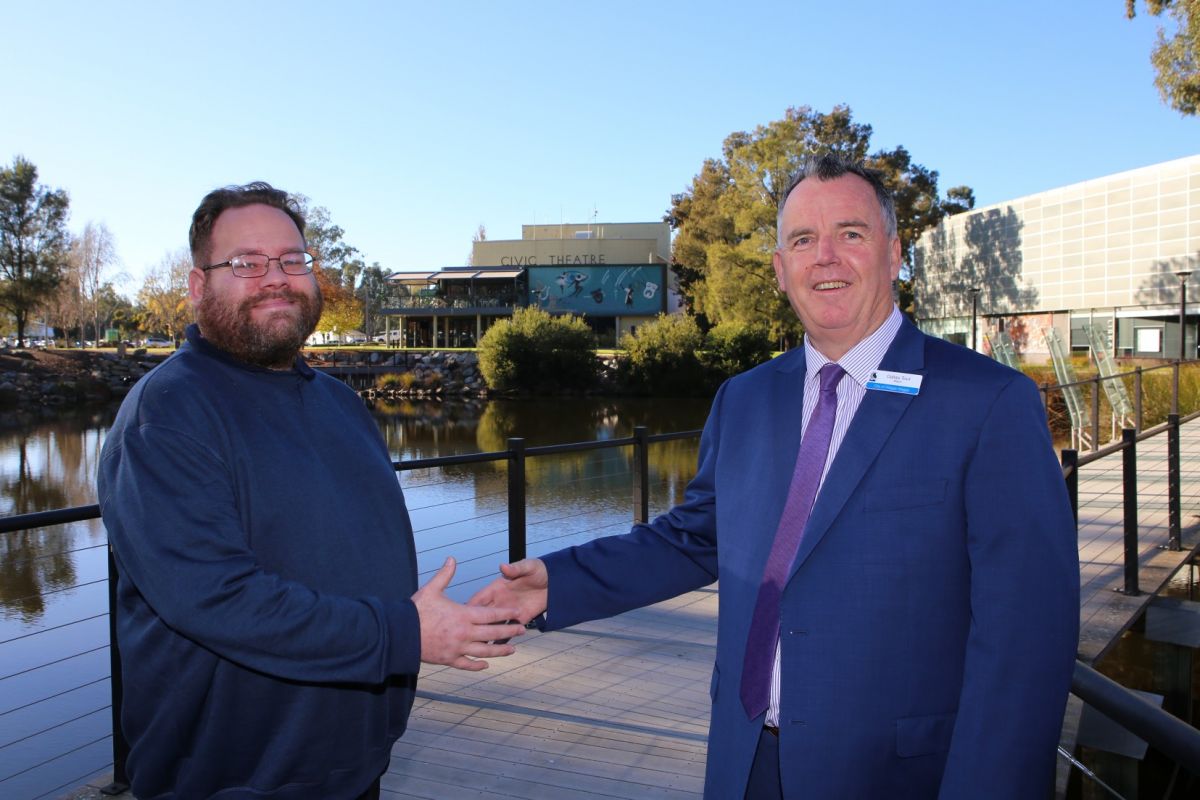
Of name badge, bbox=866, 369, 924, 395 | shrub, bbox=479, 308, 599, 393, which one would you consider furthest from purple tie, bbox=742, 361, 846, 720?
shrub, bbox=479, 308, 599, 393

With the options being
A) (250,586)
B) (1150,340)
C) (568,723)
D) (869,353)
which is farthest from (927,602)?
(1150,340)

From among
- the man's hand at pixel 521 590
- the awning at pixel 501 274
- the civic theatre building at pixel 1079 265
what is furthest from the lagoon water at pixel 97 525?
the awning at pixel 501 274

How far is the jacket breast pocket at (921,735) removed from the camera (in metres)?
1.40

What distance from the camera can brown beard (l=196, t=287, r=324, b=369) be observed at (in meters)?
1.70

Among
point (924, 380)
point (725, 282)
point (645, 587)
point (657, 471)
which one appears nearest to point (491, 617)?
point (645, 587)

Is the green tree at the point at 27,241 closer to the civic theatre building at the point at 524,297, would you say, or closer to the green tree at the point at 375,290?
the civic theatre building at the point at 524,297

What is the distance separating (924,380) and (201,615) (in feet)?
4.05

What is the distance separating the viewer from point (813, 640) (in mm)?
1444

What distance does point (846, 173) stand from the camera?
1.61 metres

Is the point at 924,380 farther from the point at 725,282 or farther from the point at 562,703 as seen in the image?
the point at 725,282

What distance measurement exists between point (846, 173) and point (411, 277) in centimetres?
5478

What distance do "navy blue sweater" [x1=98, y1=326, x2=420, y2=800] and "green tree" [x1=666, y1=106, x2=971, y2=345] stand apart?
36.6m

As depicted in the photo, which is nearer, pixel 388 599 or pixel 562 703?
pixel 388 599

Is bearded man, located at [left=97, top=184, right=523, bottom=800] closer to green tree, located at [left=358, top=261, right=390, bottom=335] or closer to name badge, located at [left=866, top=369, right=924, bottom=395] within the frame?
name badge, located at [left=866, top=369, right=924, bottom=395]
